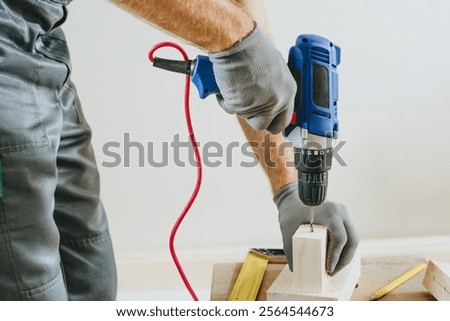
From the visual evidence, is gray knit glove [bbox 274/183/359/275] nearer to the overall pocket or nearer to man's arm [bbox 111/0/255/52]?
man's arm [bbox 111/0/255/52]

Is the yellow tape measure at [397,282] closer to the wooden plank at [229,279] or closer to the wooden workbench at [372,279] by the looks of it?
the wooden workbench at [372,279]

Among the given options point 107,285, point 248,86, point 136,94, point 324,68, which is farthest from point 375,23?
point 107,285

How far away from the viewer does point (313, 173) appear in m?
0.92

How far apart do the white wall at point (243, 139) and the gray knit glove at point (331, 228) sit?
709mm

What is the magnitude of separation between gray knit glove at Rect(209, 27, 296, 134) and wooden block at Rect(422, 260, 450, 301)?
0.38m

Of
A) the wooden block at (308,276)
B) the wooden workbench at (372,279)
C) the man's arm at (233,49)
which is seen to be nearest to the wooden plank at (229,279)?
the wooden workbench at (372,279)

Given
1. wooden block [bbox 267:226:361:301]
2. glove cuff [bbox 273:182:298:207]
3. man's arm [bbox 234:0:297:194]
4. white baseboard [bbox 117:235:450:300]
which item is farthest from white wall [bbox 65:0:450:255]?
wooden block [bbox 267:226:361:301]

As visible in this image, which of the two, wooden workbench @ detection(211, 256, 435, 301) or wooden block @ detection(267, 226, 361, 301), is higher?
wooden block @ detection(267, 226, 361, 301)

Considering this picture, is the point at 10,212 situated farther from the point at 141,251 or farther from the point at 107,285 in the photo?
the point at 141,251

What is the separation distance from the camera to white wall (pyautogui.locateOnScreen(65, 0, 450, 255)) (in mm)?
1633

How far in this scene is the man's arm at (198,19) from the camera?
78 cm

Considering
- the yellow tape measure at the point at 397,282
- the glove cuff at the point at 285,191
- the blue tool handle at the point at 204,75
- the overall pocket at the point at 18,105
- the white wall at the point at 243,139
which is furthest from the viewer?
the white wall at the point at 243,139

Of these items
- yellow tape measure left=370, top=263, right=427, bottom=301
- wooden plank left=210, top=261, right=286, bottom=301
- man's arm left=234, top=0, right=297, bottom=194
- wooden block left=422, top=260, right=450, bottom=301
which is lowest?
wooden plank left=210, top=261, right=286, bottom=301

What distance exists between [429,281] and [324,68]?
0.41m
